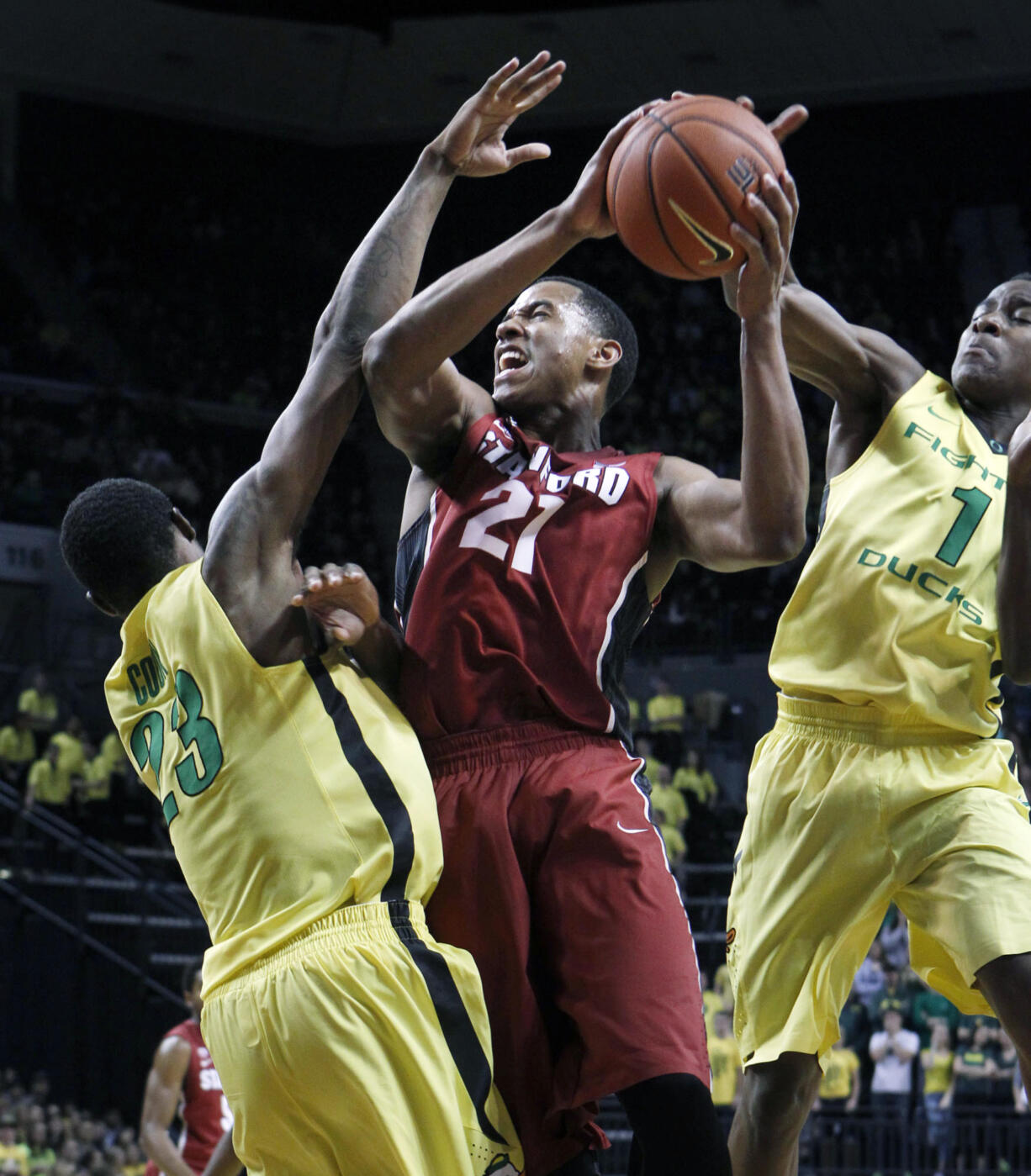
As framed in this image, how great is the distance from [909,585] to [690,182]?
147 cm

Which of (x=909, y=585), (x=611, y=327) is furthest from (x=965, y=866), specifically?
(x=611, y=327)

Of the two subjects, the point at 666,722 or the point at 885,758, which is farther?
the point at 666,722

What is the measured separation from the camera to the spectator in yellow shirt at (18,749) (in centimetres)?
1543

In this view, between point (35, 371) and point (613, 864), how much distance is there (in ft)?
64.3

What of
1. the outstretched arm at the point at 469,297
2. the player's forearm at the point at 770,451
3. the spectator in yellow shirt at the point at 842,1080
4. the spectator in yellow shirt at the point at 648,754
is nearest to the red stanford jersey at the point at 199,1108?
the spectator in yellow shirt at the point at 842,1080

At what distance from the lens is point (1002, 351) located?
4.69 meters

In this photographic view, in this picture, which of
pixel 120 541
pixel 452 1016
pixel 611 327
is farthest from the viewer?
pixel 611 327

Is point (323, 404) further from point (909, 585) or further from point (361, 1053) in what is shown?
point (909, 585)

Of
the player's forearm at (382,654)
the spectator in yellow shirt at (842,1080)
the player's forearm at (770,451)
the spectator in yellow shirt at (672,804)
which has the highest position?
the player's forearm at (770,451)

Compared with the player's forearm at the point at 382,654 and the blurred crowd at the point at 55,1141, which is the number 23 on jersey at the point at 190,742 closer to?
the player's forearm at the point at 382,654

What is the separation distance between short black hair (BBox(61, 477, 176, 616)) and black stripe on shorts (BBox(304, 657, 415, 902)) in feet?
1.53

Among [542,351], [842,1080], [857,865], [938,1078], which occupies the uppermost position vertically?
[542,351]

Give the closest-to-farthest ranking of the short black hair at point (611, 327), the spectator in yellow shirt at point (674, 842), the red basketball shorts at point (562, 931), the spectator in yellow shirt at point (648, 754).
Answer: the red basketball shorts at point (562, 931)
the short black hair at point (611, 327)
the spectator in yellow shirt at point (674, 842)
the spectator in yellow shirt at point (648, 754)

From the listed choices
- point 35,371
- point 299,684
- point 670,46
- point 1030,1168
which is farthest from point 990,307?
point 35,371
